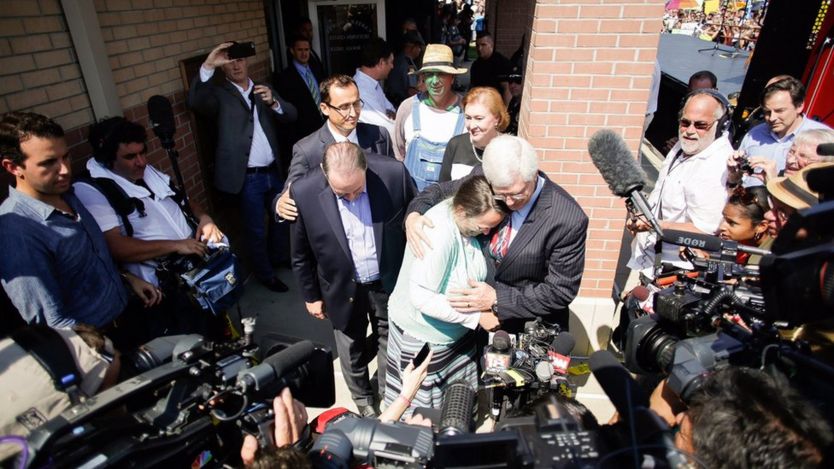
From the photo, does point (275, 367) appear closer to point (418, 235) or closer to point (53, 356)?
point (53, 356)

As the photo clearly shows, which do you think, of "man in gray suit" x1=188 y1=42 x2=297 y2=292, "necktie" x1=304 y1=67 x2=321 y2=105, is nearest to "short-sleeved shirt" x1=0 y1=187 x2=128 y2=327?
"man in gray suit" x1=188 y1=42 x2=297 y2=292

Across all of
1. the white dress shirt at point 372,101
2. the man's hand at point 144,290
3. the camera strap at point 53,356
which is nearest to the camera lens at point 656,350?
the camera strap at point 53,356

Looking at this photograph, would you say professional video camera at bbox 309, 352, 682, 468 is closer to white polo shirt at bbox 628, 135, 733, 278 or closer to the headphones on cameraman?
white polo shirt at bbox 628, 135, 733, 278

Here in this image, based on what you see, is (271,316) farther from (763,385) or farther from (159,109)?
(763,385)

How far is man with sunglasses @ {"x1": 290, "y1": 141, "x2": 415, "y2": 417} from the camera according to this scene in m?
2.70

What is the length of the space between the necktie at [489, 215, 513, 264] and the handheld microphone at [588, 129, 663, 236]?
1.77ft

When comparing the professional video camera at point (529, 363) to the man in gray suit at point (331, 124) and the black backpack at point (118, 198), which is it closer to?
the man in gray suit at point (331, 124)

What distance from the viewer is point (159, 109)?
3.18 metres

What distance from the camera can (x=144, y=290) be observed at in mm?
2756

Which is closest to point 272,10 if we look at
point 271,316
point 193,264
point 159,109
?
point 159,109

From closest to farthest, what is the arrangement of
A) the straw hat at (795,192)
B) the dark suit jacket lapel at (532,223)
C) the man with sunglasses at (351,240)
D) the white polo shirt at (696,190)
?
the straw hat at (795,192), the dark suit jacket lapel at (532,223), the man with sunglasses at (351,240), the white polo shirt at (696,190)

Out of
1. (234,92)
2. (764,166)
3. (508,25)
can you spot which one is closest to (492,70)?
(234,92)

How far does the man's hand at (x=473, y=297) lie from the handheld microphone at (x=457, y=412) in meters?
0.48

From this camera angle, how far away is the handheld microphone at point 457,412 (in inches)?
67.0
